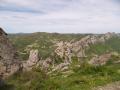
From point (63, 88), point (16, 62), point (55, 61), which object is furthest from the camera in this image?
point (55, 61)

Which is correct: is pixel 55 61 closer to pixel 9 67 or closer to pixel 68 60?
pixel 68 60

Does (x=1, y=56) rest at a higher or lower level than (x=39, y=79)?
higher

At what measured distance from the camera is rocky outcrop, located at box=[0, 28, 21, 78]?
3528 centimetres

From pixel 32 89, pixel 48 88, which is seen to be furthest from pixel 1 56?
pixel 48 88

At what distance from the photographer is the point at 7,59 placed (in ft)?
119

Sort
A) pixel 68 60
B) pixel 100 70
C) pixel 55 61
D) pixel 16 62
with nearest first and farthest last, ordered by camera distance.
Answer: pixel 16 62 < pixel 100 70 < pixel 68 60 < pixel 55 61

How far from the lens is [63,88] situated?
1852 inches

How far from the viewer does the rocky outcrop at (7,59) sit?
35.3 m

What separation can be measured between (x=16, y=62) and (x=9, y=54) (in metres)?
1.48

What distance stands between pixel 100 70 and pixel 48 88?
29.9 meters

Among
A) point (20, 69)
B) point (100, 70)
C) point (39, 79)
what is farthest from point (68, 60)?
point (20, 69)

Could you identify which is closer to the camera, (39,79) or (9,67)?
(9,67)

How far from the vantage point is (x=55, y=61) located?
188 meters

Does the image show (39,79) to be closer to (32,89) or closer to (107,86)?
(32,89)
